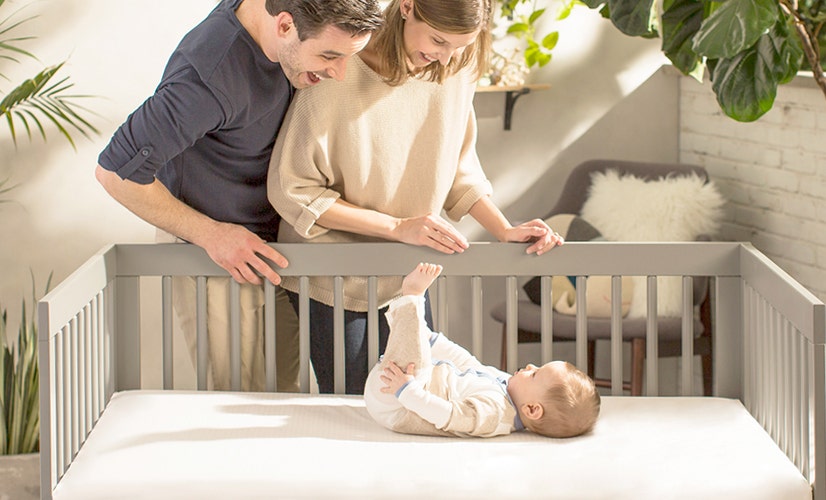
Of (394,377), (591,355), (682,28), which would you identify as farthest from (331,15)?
(591,355)

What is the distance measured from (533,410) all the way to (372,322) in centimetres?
40

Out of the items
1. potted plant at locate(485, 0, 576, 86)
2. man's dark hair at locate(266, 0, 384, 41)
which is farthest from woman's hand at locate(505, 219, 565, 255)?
potted plant at locate(485, 0, 576, 86)

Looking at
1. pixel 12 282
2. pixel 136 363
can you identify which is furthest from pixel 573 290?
pixel 12 282

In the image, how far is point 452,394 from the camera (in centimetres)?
205

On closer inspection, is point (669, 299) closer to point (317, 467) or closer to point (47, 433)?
point (317, 467)

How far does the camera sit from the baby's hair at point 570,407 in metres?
1.97

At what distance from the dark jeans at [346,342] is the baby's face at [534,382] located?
1.18 ft

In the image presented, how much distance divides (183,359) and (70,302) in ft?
4.50

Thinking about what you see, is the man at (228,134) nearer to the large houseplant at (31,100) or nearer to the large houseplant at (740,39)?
the large houseplant at (740,39)

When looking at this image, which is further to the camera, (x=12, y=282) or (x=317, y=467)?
(x=12, y=282)

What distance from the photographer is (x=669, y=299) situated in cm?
310

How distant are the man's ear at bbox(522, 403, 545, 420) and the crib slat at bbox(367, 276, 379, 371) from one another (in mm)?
361

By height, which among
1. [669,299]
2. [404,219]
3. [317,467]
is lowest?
[317,467]

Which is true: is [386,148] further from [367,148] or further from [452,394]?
[452,394]
